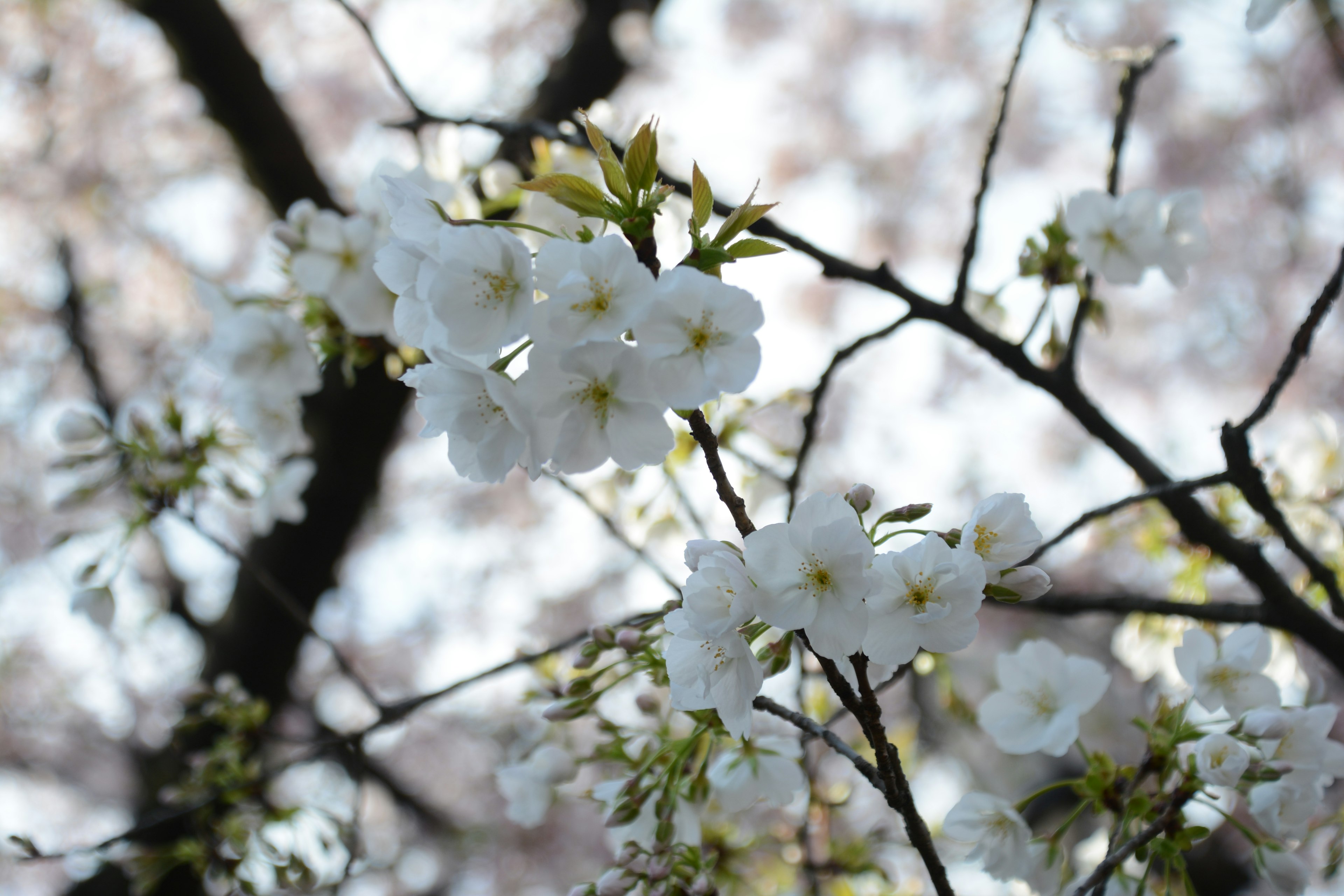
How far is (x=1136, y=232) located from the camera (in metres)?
1.19

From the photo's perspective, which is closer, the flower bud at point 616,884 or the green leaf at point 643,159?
the green leaf at point 643,159

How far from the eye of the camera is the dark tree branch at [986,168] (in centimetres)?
98

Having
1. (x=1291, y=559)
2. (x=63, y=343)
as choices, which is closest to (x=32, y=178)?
(x=63, y=343)

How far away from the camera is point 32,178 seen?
4.44m

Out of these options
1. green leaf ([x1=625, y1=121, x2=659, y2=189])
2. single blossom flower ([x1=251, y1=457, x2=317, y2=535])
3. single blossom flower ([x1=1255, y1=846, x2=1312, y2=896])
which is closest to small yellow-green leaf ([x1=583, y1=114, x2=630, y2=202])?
green leaf ([x1=625, y1=121, x2=659, y2=189])

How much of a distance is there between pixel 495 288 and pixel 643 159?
15cm

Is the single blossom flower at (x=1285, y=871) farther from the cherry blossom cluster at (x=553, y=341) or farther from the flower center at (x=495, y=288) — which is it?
the flower center at (x=495, y=288)

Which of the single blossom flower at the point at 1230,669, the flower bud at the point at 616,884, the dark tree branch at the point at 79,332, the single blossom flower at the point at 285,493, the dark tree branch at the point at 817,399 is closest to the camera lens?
the flower bud at the point at 616,884

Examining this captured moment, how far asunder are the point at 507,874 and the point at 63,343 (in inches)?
182

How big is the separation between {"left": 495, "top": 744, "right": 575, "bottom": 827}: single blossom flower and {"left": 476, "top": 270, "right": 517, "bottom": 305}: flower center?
708mm

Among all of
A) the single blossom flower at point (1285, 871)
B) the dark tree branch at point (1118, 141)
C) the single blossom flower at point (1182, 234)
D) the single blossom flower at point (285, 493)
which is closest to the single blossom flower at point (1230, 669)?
the single blossom flower at point (1285, 871)

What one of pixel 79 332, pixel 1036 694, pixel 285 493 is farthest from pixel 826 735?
pixel 79 332

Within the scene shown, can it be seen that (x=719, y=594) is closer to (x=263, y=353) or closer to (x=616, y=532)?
(x=616, y=532)

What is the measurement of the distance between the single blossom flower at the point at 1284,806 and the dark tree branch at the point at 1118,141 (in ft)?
1.72
